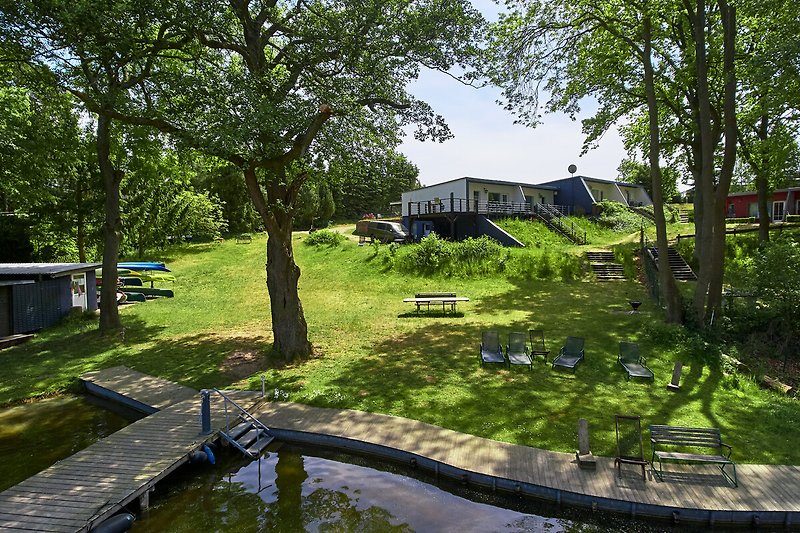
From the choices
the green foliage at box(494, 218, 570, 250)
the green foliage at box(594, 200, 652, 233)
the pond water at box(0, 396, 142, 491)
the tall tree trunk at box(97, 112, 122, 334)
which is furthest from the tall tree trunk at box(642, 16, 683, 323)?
the green foliage at box(594, 200, 652, 233)

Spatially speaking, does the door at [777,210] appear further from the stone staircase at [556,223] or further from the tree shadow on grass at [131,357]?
the tree shadow on grass at [131,357]

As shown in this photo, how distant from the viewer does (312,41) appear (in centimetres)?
1287

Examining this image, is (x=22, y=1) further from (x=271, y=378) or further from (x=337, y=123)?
(x=271, y=378)

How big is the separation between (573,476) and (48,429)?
1151 cm

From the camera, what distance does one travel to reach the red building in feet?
137

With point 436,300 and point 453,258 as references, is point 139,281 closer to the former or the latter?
point 436,300

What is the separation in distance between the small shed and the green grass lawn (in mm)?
881

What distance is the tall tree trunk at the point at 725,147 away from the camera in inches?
600

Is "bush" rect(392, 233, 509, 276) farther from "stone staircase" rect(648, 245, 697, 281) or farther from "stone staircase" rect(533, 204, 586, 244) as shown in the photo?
"stone staircase" rect(648, 245, 697, 281)

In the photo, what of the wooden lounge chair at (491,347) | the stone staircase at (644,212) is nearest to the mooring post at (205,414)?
the wooden lounge chair at (491,347)

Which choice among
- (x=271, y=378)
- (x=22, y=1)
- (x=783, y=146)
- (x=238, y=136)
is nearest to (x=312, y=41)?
(x=238, y=136)

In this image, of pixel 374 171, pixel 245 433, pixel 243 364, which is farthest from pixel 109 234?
pixel 245 433

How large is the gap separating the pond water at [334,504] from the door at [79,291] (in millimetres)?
16396

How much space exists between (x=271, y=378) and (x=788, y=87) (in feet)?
62.3
